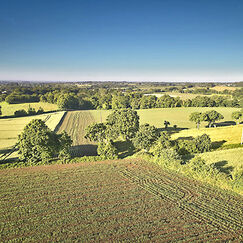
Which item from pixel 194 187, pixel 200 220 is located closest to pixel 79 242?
pixel 200 220

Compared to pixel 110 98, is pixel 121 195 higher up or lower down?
lower down

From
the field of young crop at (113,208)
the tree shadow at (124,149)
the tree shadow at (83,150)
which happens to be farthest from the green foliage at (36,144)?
the tree shadow at (124,149)

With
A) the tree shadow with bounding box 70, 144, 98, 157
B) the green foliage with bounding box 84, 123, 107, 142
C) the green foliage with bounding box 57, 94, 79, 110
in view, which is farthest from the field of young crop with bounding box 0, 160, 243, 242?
the green foliage with bounding box 57, 94, 79, 110

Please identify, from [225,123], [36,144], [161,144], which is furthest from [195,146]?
[225,123]

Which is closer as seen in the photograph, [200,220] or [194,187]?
[200,220]

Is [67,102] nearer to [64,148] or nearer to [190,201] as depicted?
[64,148]

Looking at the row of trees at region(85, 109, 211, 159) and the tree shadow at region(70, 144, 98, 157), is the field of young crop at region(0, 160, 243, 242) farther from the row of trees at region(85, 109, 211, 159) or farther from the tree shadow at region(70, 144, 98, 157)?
the tree shadow at region(70, 144, 98, 157)

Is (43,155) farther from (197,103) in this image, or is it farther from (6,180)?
(197,103)
